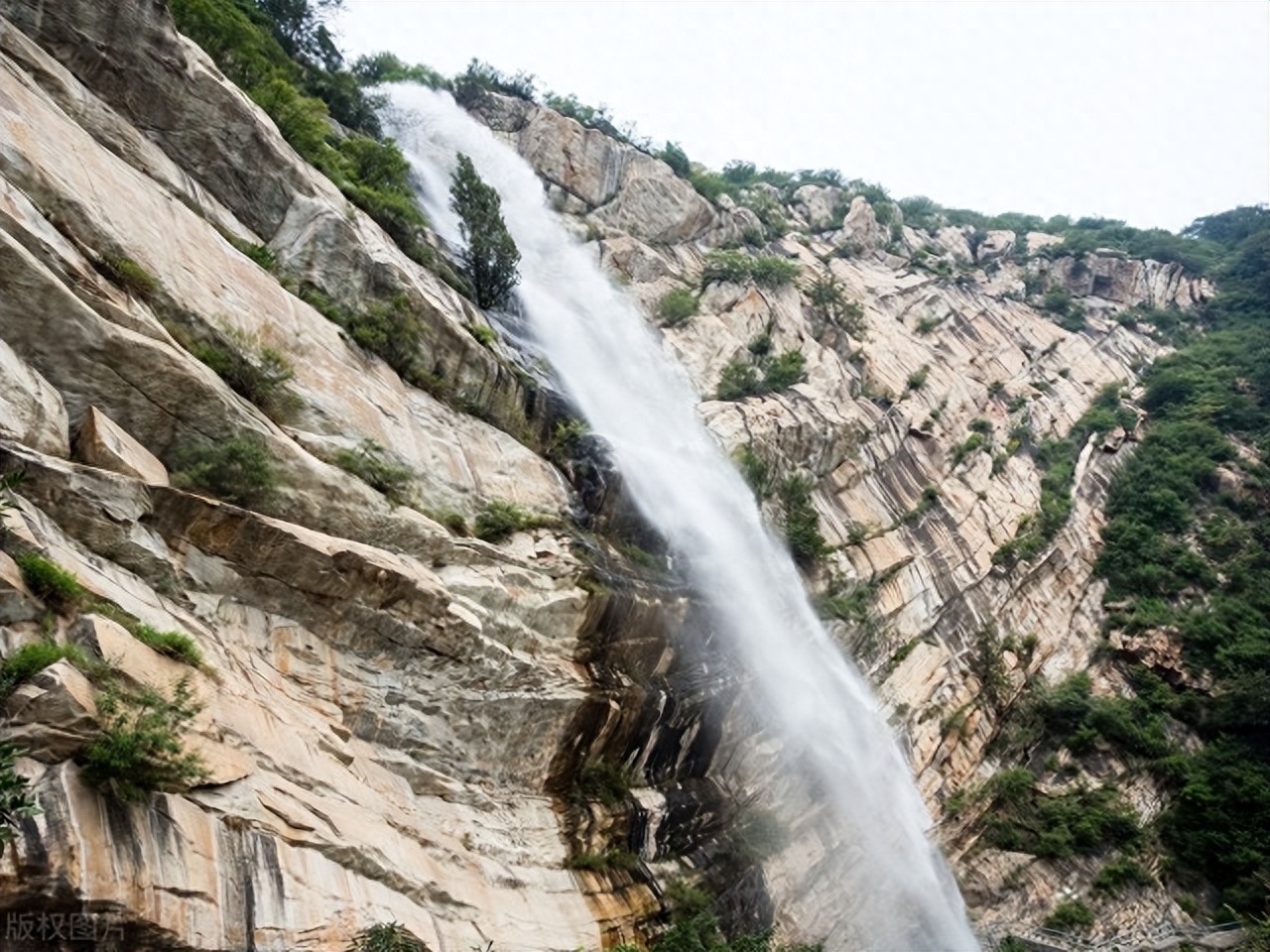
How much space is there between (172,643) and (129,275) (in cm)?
559

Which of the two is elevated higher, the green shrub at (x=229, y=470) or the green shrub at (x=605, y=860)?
the green shrub at (x=229, y=470)

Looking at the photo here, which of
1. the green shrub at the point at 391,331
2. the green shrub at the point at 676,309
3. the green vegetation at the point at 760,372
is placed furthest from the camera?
the green shrub at the point at 676,309

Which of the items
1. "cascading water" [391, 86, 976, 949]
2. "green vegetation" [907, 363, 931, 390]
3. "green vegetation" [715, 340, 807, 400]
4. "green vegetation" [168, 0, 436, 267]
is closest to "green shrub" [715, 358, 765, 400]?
"green vegetation" [715, 340, 807, 400]

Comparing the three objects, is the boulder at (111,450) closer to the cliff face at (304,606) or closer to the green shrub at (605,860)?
the cliff face at (304,606)

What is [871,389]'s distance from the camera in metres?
34.4

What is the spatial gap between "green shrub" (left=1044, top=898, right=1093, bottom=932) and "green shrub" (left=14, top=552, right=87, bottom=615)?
22723 mm

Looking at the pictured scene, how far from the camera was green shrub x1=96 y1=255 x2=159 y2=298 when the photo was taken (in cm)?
1080

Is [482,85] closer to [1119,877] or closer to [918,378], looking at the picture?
[918,378]

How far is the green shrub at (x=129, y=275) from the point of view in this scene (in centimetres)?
1080

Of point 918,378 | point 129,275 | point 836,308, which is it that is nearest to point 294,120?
point 129,275

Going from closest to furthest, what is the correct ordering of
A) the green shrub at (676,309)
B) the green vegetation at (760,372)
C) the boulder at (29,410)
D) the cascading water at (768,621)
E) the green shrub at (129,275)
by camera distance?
the boulder at (29,410)
the green shrub at (129,275)
the cascading water at (768,621)
the green vegetation at (760,372)
the green shrub at (676,309)

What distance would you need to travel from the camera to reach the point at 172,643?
8.45 m

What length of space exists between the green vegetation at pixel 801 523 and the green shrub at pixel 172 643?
740 inches

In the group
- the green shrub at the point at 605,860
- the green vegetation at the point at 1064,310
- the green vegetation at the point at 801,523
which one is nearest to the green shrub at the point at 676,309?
the green vegetation at the point at 801,523
